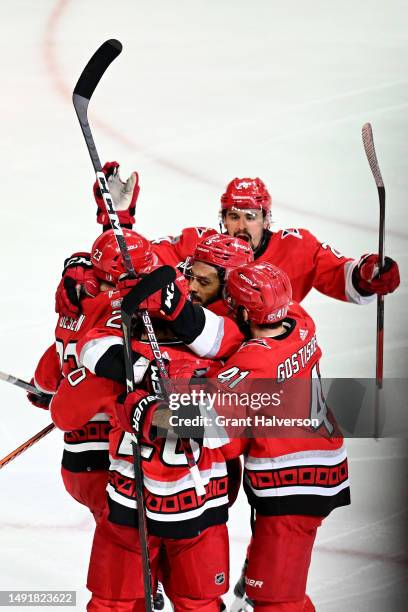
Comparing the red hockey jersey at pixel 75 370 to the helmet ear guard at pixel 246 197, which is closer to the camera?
the red hockey jersey at pixel 75 370

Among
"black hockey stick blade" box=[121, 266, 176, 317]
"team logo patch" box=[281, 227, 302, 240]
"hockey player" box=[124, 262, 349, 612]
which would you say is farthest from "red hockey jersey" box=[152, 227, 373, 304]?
"black hockey stick blade" box=[121, 266, 176, 317]

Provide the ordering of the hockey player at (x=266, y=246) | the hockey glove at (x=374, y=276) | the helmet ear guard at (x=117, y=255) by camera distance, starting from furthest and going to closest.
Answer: the hockey player at (x=266, y=246), the hockey glove at (x=374, y=276), the helmet ear guard at (x=117, y=255)

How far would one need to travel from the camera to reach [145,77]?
5086 mm

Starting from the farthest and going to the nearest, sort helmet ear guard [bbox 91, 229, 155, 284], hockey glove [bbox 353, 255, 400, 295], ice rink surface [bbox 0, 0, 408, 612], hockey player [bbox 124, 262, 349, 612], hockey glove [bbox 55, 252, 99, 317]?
ice rink surface [bbox 0, 0, 408, 612]
hockey glove [bbox 353, 255, 400, 295]
hockey glove [bbox 55, 252, 99, 317]
helmet ear guard [bbox 91, 229, 155, 284]
hockey player [bbox 124, 262, 349, 612]

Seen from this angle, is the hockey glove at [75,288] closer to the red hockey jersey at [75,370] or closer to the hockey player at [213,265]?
the red hockey jersey at [75,370]

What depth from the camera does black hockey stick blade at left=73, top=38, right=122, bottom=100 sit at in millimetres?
2213

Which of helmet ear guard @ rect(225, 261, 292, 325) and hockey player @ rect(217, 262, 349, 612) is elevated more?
helmet ear guard @ rect(225, 261, 292, 325)

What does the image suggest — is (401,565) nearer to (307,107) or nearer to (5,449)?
(5,449)

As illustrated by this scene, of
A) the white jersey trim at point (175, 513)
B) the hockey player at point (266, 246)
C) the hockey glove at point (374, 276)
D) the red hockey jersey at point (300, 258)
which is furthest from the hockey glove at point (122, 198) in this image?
the white jersey trim at point (175, 513)

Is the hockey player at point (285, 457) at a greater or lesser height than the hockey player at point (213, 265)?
lesser

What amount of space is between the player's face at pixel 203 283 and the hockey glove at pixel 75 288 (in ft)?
0.81

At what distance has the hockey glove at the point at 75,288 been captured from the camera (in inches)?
95.6

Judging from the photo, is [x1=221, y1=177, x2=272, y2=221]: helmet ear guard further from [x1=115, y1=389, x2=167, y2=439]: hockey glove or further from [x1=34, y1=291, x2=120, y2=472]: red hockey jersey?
[x1=115, y1=389, x2=167, y2=439]: hockey glove

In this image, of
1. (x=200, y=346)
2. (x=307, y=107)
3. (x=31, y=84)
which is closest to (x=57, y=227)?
(x=31, y=84)
